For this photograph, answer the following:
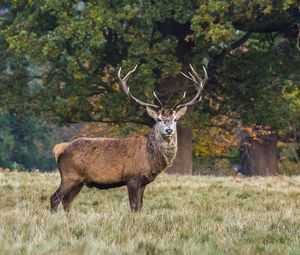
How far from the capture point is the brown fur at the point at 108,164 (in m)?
12.3

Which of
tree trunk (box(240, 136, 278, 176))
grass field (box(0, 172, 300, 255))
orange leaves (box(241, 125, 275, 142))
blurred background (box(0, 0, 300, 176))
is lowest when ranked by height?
tree trunk (box(240, 136, 278, 176))

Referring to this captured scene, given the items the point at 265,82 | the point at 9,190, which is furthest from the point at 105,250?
the point at 265,82

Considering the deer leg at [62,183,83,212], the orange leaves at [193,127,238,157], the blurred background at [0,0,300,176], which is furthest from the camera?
the orange leaves at [193,127,238,157]

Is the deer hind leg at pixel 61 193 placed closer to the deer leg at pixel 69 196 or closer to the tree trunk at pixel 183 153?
the deer leg at pixel 69 196

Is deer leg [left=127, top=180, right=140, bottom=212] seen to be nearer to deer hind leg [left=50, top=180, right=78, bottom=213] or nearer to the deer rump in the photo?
the deer rump

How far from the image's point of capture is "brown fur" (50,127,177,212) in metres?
12.3

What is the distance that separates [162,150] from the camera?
12523mm

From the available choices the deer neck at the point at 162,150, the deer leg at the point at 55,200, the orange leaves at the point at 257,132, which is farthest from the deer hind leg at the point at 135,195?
the orange leaves at the point at 257,132

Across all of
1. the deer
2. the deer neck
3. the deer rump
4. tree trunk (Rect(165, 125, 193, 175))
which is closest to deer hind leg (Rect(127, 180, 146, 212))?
the deer

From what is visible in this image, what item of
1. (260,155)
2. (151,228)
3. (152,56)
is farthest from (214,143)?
(151,228)

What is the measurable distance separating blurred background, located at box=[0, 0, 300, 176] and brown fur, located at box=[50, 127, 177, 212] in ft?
25.8

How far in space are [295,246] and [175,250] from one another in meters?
1.30

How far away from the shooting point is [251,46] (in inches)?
969

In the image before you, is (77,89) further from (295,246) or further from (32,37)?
(295,246)
